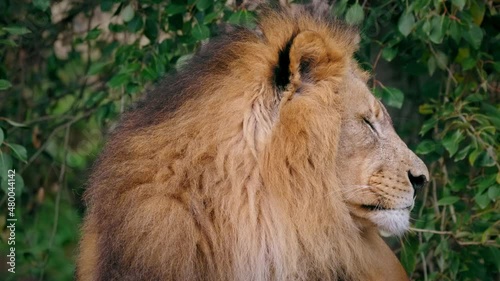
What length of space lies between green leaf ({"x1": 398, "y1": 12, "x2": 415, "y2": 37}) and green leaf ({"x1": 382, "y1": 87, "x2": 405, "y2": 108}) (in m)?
0.30

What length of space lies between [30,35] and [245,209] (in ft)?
9.88

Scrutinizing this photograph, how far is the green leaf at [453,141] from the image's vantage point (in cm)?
440

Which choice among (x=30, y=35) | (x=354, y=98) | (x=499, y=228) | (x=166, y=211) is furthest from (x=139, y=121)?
(x=30, y=35)

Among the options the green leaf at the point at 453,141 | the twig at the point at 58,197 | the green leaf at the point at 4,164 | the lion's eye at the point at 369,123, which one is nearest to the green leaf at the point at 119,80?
the green leaf at the point at 4,164

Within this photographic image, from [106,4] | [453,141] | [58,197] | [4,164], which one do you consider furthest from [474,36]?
[58,197]

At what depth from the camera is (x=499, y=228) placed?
4.82 meters

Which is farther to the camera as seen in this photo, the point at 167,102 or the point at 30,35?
the point at 30,35

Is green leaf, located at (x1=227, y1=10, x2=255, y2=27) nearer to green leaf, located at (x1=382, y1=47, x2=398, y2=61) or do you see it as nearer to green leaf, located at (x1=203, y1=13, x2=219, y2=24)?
green leaf, located at (x1=203, y1=13, x2=219, y2=24)

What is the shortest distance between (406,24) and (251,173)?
136 centimetres

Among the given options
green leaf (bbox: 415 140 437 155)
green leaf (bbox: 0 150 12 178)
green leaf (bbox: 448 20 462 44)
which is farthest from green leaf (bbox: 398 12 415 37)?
green leaf (bbox: 0 150 12 178)

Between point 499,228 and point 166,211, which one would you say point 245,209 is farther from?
point 499,228

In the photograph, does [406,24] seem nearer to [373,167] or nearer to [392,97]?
[392,97]

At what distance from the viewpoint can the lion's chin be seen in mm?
3631

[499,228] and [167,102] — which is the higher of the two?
[167,102]
